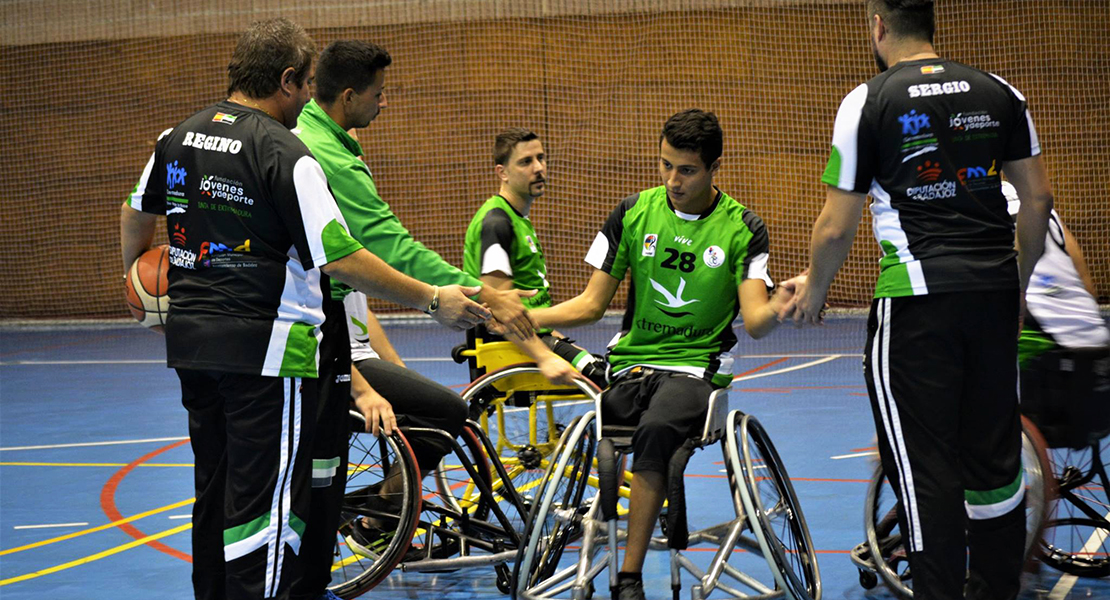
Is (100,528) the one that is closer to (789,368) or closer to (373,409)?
(373,409)

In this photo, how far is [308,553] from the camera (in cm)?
316

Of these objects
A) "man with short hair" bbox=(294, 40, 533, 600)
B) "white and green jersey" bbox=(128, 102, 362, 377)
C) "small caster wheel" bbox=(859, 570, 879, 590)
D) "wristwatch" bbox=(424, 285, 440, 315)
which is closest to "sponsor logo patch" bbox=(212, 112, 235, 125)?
"white and green jersey" bbox=(128, 102, 362, 377)

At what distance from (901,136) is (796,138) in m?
9.13

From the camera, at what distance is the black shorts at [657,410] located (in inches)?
122

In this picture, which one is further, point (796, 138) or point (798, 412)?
point (796, 138)

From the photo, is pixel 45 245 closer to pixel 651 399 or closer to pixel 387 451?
pixel 387 451

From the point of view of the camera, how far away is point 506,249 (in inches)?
179

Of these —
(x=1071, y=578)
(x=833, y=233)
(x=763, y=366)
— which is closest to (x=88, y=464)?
(x=833, y=233)

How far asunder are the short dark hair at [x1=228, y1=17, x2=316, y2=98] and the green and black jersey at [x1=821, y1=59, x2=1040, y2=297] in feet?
4.30

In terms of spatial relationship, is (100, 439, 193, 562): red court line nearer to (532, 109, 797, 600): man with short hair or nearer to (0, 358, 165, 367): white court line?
(532, 109, 797, 600): man with short hair

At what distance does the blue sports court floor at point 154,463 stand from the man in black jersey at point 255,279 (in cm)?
115

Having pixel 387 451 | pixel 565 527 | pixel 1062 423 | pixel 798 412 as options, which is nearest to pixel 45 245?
pixel 798 412

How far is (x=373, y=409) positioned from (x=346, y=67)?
40.6 inches

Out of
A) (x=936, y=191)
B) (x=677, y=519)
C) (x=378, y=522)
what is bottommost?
(x=378, y=522)
